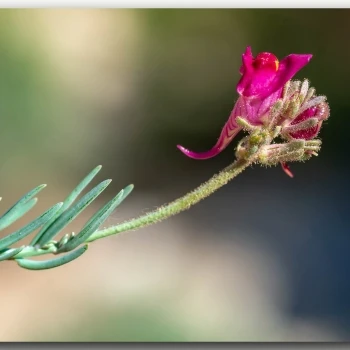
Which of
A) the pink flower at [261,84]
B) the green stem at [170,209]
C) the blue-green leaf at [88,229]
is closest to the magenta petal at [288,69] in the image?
the pink flower at [261,84]

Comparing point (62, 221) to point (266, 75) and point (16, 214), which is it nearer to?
point (16, 214)

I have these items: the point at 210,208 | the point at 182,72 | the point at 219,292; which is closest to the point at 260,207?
the point at 210,208

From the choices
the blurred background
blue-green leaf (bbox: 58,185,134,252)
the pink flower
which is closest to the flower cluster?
the pink flower

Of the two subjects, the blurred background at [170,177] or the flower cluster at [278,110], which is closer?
the flower cluster at [278,110]

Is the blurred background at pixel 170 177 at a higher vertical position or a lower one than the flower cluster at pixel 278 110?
higher

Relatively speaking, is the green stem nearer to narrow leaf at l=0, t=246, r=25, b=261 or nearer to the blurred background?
narrow leaf at l=0, t=246, r=25, b=261

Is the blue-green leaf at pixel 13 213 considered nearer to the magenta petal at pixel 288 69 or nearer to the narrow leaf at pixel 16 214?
the narrow leaf at pixel 16 214
